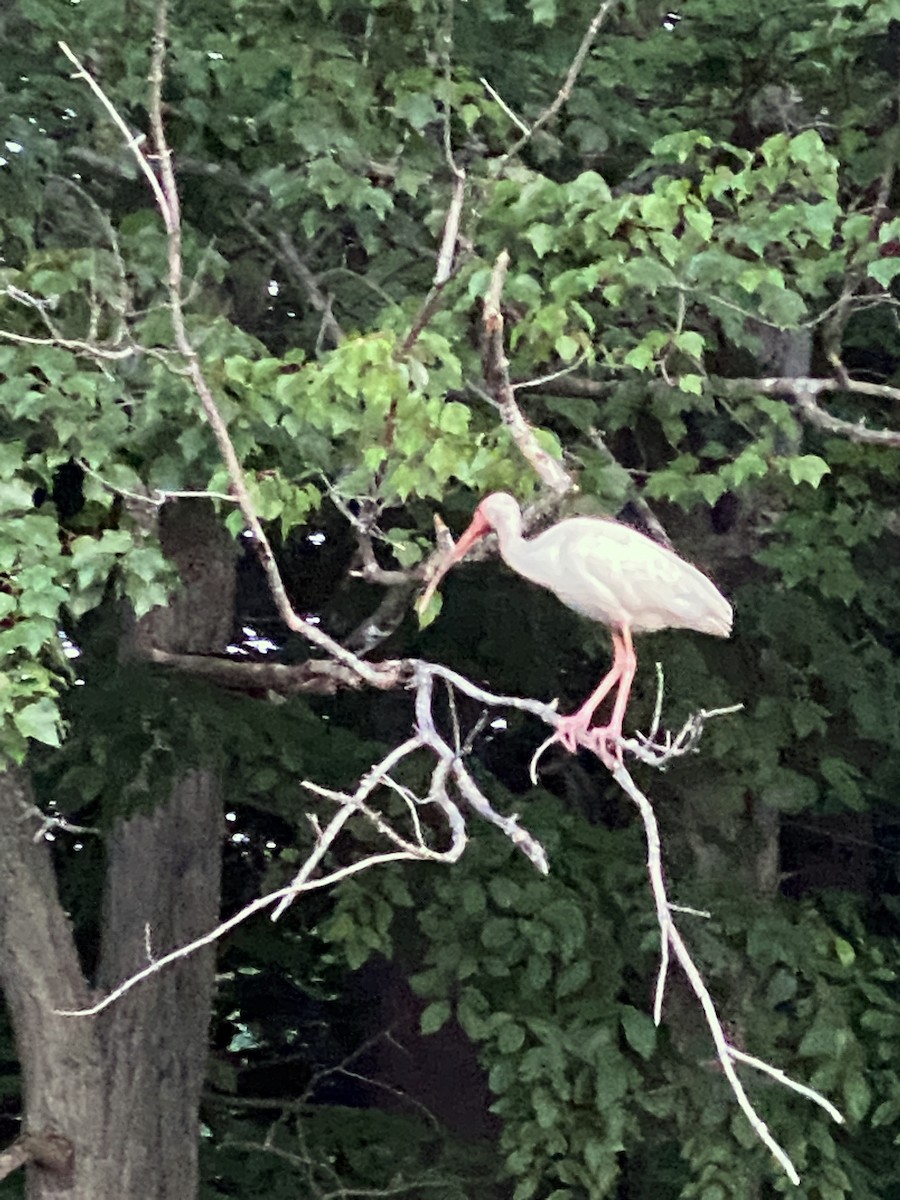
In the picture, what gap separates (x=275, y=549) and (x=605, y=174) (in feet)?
5.54

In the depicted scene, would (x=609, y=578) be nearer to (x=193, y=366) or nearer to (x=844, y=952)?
(x=193, y=366)

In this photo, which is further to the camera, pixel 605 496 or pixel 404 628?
pixel 404 628

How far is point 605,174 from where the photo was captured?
442 centimetres

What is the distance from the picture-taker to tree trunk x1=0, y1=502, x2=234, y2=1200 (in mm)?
4441

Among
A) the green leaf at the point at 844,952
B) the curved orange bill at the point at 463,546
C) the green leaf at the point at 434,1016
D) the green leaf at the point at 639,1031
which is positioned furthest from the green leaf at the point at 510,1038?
the curved orange bill at the point at 463,546

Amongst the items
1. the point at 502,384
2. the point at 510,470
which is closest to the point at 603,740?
the point at 502,384

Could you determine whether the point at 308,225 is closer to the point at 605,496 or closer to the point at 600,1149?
the point at 605,496

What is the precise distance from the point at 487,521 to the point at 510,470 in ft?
1.41

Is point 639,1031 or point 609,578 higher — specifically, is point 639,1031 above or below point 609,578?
below

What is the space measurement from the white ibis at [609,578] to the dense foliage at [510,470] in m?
0.41

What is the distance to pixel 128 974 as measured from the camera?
4.61 metres

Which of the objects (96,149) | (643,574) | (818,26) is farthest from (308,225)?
(643,574)

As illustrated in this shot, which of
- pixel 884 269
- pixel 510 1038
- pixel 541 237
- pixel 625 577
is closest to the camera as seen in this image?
pixel 625 577

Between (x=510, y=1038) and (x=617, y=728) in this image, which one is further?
(x=510, y=1038)
